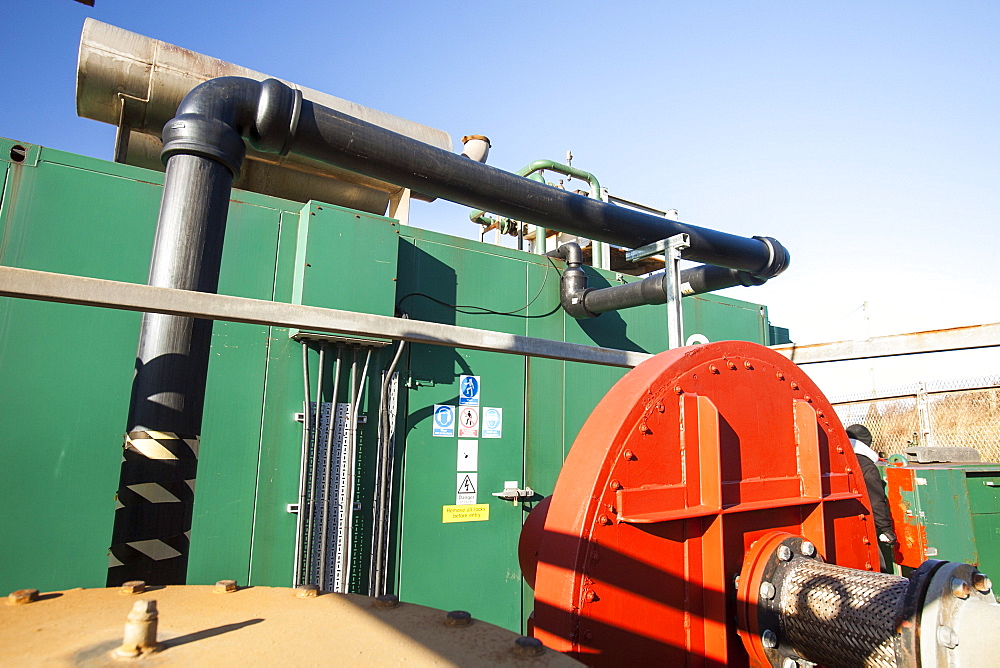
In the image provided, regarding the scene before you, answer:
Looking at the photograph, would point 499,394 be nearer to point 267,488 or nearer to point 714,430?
point 267,488

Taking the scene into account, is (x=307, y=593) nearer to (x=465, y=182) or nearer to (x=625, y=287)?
(x=465, y=182)

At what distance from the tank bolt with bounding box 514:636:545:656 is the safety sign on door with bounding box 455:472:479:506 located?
9.85ft

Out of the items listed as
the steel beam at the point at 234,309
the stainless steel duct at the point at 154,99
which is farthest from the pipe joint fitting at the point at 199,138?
the stainless steel duct at the point at 154,99

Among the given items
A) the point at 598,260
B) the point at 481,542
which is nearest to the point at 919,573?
the point at 481,542

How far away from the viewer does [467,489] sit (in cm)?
416

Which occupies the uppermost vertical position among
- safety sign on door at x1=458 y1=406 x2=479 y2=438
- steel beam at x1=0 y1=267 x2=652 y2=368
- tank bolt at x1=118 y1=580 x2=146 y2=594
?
steel beam at x1=0 y1=267 x2=652 y2=368

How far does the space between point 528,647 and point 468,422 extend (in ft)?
10.2

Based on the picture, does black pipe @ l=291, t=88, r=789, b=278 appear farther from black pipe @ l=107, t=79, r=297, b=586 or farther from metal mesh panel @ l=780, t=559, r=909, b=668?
metal mesh panel @ l=780, t=559, r=909, b=668

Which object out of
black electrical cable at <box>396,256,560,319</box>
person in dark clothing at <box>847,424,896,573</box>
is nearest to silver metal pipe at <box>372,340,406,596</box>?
black electrical cable at <box>396,256,560,319</box>

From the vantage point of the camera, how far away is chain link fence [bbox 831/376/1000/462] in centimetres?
727

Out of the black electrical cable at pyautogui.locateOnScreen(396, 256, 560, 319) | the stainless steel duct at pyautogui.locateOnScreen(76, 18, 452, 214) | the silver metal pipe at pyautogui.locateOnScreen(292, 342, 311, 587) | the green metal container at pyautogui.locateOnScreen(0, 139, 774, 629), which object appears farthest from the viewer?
the black electrical cable at pyautogui.locateOnScreen(396, 256, 560, 319)

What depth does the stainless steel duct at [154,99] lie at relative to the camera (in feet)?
11.6

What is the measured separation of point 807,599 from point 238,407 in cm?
308

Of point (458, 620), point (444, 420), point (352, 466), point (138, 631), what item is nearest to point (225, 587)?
point (138, 631)
